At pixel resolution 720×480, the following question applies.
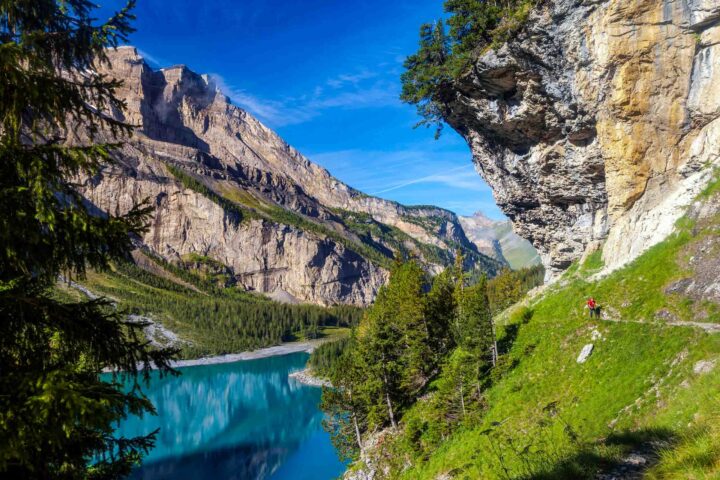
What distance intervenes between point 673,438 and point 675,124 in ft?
94.3

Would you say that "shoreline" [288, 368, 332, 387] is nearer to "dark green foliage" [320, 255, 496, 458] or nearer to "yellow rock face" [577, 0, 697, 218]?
"dark green foliage" [320, 255, 496, 458]

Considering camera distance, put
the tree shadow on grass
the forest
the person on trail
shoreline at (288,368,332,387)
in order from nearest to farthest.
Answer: the tree shadow on grass, the person on trail, the forest, shoreline at (288,368,332,387)

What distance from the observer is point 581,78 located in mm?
33656

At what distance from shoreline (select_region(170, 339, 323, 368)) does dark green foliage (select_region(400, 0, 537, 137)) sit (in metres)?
124

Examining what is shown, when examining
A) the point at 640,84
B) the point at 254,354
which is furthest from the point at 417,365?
the point at 254,354

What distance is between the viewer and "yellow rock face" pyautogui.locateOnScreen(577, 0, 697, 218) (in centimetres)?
2980

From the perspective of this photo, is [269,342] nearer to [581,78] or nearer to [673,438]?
[581,78]

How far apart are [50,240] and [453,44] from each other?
1595 inches

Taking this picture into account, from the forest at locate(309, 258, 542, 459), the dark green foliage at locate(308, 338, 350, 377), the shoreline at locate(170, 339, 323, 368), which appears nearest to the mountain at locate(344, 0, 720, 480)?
the forest at locate(309, 258, 542, 459)

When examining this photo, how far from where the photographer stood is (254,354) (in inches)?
6289

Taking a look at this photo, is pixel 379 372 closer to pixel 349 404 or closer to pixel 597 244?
pixel 349 404

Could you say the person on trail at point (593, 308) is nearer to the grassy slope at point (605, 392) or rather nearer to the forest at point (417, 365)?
the grassy slope at point (605, 392)

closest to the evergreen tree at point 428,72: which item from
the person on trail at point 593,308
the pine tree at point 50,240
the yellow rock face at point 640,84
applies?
the yellow rock face at point 640,84

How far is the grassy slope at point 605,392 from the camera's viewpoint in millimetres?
11414
